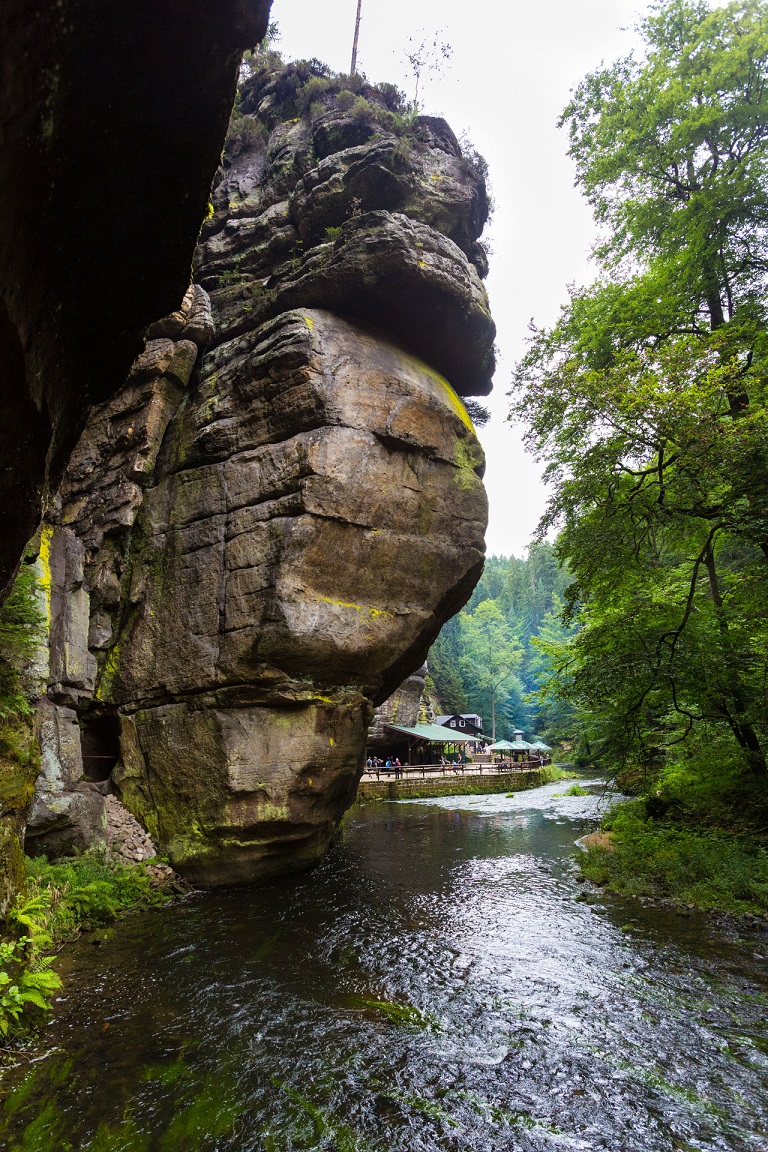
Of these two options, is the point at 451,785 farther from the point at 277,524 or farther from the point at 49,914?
the point at 49,914

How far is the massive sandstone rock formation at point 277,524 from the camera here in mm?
11125

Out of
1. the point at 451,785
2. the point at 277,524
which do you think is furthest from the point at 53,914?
the point at 451,785

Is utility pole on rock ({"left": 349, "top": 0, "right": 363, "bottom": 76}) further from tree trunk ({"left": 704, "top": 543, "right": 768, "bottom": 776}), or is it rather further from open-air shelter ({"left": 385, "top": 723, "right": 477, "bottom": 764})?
open-air shelter ({"left": 385, "top": 723, "right": 477, "bottom": 764})

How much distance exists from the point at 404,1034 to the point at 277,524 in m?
8.24

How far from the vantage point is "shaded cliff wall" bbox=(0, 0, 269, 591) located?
2.28 meters

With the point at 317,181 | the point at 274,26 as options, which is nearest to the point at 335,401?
the point at 317,181

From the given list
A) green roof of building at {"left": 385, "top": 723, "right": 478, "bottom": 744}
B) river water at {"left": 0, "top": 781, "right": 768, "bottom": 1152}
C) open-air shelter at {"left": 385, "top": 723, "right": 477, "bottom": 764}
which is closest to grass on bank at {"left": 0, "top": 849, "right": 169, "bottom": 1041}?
river water at {"left": 0, "top": 781, "right": 768, "bottom": 1152}

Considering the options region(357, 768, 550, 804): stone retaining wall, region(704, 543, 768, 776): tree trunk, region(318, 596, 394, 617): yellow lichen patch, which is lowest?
region(357, 768, 550, 804): stone retaining wall

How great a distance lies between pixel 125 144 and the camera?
285 cm

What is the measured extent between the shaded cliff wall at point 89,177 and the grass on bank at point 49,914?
4501mm

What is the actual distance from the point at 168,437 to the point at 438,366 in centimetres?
712

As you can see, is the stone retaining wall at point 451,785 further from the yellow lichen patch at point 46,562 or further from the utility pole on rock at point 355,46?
the utility pole on rock at point 355,46

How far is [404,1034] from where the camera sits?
5.78m

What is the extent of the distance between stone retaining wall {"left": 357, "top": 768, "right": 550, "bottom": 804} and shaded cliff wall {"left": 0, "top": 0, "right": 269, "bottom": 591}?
2488 cm
